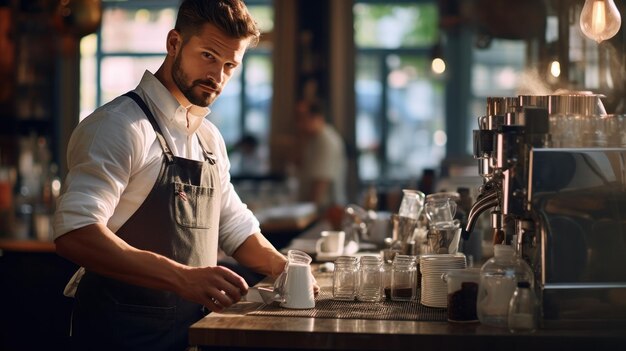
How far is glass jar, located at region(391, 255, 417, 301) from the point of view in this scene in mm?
2678

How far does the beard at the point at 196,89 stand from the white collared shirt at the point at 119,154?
0.17 feet

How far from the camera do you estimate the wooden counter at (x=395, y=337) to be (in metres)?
2.13

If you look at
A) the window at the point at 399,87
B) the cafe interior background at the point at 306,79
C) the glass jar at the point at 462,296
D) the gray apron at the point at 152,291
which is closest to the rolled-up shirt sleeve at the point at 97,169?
the gray apron at the point at 152,291

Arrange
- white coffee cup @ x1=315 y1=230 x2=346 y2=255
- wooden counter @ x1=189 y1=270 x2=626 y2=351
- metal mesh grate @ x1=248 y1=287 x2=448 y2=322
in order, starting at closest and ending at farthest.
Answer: wooden counter @ x1=189 y1=270 x2=626 y2=351 < metal mesh grate @ x1=248 y1=287 x2=448 y2=322 < white coffee cup @ x1=315 y1=230 x2=346 y2=255

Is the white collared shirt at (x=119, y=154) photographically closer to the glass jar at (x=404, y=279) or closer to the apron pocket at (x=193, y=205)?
the apron pocket at (x=193, y=205)

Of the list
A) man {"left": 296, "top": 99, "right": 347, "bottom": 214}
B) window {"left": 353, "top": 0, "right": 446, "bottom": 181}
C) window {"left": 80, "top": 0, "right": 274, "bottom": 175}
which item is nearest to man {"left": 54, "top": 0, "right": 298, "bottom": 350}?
man {"left": 296, "top": 99, "right": 347, "bottom": 214}

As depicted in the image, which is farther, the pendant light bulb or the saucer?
the saucer

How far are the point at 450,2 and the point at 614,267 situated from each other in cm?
661

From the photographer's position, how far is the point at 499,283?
7.38 ft

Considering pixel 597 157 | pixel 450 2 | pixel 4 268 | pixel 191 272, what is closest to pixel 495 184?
pixel 597 157

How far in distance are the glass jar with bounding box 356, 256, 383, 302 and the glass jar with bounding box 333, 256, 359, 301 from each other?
16 mm

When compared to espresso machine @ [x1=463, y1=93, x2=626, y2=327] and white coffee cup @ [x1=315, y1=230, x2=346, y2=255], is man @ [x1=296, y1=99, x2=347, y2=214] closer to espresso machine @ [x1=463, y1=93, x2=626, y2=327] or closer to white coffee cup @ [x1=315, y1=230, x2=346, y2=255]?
white coffee cup @ [x1=315, y1=230, x2=346, y2=255]

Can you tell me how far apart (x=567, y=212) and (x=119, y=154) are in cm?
122

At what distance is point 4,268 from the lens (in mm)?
4945
